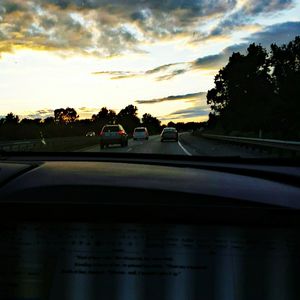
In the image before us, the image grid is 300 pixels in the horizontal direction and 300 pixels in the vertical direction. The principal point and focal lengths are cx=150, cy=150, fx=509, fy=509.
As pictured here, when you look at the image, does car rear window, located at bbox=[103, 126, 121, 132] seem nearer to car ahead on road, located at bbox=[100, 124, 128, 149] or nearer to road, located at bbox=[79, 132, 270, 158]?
car ahead on road, located at bbox=[100, 124, 128, 149]

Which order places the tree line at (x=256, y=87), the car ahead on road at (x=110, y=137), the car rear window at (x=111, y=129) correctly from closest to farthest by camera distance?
the car ahead on road at (x=110, y=137) < the car rear window at (x=111, y=129) < the tree line at (x=256, y=87)

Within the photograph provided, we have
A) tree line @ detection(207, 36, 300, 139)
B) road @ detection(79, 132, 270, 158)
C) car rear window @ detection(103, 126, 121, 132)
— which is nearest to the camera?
road @ detection(79, 132, 270, 158)

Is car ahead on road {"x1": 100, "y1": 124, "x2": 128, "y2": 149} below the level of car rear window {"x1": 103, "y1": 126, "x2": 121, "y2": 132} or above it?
below

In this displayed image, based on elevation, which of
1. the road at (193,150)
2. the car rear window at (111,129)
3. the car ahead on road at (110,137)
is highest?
the car rear window at (111,129)

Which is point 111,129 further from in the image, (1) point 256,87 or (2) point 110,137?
(1) point 256,87

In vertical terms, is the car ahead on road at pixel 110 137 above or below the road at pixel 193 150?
above

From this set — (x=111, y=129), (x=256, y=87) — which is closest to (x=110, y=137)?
(x=111, y=129)

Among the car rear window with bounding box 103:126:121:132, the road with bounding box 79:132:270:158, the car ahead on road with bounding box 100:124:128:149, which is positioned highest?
the car rear window with bounding box 103:126:121:132

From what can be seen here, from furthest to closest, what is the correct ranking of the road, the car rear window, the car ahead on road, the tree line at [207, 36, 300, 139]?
1. the tree line at [207, 36, 300, 139]
2. the car rear window
3. the car ahead on road
4. the road

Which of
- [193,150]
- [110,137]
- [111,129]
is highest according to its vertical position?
[111,129]

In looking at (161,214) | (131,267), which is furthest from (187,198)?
(131,267)

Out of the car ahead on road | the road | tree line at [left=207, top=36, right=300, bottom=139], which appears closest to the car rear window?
the car ahead on road

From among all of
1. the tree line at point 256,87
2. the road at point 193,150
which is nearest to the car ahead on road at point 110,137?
the road at point 193,150

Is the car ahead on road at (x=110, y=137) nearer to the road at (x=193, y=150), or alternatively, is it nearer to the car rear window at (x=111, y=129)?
the car rear window at (x=111, y=129)
